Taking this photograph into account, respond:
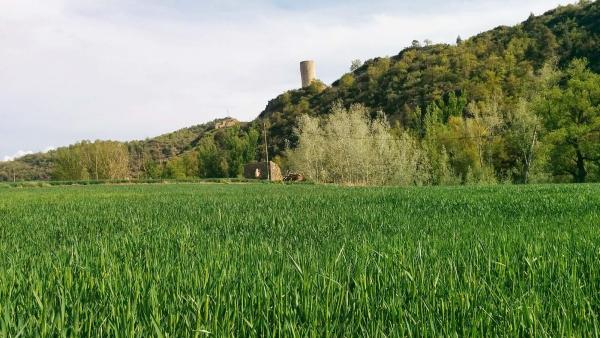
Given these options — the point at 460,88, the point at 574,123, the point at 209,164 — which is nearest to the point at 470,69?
the point at 460,88

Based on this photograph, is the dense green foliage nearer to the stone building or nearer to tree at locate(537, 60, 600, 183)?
tree at locate(537, 60, 600, 183)

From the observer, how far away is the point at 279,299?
230cm

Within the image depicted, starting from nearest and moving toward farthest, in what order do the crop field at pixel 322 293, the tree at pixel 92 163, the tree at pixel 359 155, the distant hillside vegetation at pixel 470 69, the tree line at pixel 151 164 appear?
the crop field at pixel 322 293
the tree at pixel 359 155
the distant hillside vegetation at pixel 470 69
the tree at pixel 92 163
the tree line at pixel 151 164

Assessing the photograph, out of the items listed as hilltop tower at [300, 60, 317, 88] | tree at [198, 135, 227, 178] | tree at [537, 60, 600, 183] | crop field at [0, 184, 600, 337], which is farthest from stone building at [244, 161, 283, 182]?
hilltop tower at [300, 60, 317, 88]

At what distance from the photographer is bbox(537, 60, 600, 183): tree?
3944cm

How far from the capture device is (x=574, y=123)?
133 ft

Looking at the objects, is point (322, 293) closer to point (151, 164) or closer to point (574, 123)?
point (574, 123)

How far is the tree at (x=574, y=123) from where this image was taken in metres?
39.4

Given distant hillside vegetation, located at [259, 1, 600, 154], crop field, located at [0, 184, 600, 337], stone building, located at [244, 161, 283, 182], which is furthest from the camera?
stone building, located at [244, 161, 283, 182]

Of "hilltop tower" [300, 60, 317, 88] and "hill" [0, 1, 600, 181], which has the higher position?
"hilltop tower" [300, 60, 317, 88]

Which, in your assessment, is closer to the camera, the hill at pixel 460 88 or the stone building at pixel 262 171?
the hill at pixel 460 88

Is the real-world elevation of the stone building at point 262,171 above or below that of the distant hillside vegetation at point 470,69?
below

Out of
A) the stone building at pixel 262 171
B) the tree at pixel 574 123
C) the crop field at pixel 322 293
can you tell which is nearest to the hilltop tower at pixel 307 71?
the stone building at pixel 262 171

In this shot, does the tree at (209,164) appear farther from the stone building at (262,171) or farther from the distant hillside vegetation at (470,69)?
the stone building at (262,171)
